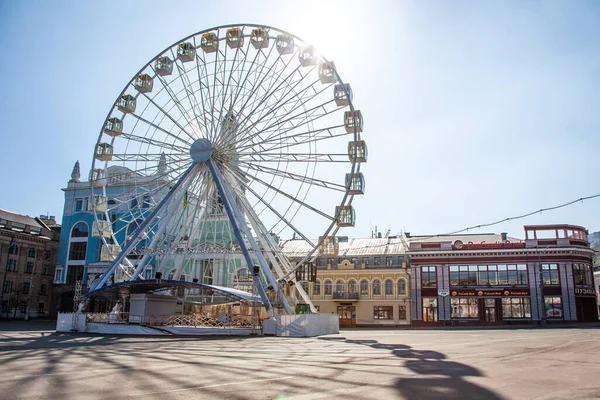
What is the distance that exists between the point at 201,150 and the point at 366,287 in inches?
1403

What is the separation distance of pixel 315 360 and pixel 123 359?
6246 mm

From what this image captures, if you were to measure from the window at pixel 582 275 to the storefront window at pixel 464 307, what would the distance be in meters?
11.5

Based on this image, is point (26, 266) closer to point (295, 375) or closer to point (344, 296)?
point (344, 296)

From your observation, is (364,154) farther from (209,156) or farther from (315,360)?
(315,360)

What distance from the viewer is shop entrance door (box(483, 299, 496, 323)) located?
201ft

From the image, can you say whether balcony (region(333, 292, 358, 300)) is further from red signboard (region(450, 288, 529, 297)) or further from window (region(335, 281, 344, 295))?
red signboard (region(450, 288, 529, 297))

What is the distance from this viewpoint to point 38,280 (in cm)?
7244

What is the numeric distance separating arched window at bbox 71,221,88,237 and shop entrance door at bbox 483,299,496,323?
52.7 metres

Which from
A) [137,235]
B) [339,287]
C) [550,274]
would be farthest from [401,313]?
[137,235]

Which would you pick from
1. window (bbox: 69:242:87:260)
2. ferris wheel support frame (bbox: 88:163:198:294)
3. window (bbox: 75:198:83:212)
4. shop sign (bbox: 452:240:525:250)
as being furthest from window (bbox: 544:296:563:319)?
window (bbox: 75:198:83:212)

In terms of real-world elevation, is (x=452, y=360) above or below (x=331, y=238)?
below

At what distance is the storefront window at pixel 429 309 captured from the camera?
63.2m

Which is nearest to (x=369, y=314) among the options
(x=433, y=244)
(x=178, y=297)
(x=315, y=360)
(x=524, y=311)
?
(x=433, y=244)

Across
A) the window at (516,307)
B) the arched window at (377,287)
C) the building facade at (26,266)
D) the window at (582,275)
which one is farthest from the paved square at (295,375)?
the building facade at (26,266)
